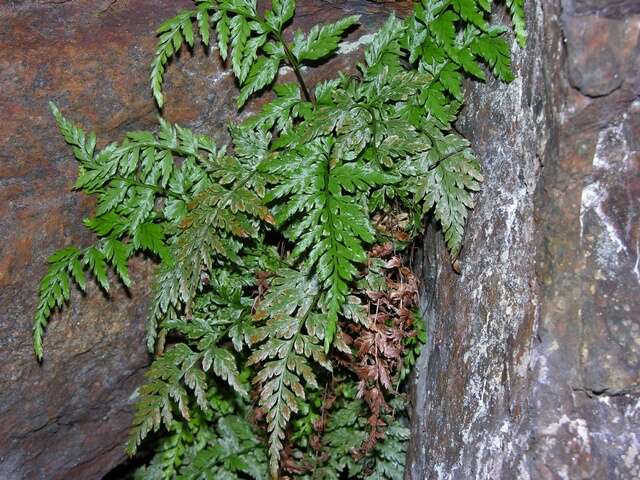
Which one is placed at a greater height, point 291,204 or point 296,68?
point 296,68

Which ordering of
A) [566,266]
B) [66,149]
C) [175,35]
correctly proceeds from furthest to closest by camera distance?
[66,149] < [175,35] < [566,266]

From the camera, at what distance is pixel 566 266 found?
2.38 metres

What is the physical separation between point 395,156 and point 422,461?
4.45 feet

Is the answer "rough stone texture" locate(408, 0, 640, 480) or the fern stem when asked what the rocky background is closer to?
"rough stone texture" locate(408, 0, 640, 480)

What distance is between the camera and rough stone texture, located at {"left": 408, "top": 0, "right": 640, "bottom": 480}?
7.48 feet

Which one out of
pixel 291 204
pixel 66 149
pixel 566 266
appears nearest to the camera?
pixel 566 266

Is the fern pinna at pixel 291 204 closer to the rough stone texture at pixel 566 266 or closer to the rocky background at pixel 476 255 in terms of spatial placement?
the rocky background at pixel 476 255

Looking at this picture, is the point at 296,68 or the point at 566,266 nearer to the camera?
the point at 566,266

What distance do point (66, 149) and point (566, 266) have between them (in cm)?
219

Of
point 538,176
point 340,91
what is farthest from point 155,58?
point 538,176

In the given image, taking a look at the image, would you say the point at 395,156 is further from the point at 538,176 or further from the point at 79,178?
the point at 79,178

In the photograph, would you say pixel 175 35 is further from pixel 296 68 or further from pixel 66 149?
pixel 66 149

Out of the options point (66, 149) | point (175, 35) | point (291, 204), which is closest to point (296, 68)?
point (175, 35)

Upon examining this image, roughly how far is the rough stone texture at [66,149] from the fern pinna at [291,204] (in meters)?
0.10
